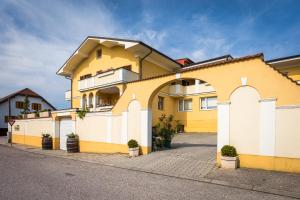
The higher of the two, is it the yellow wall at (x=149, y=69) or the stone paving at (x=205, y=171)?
the yellow wall at (x=149, y=69)

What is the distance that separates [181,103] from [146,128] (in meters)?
12.9

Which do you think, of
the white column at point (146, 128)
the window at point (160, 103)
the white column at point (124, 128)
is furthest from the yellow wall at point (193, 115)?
the white column at point (146, 128)

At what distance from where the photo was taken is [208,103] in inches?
863

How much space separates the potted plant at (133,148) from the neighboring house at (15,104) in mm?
34512

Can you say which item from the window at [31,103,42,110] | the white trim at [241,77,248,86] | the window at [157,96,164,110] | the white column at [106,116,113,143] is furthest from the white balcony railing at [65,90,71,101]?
the white trim at [241,77,248,86]

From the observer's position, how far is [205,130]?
21.5 meters

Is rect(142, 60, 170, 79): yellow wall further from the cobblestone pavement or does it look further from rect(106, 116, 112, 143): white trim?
the cobblestone pavement

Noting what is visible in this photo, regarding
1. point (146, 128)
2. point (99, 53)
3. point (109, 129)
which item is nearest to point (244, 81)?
point (146, 128)

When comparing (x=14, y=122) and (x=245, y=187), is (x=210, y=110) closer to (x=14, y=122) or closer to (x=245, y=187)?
(x=245, y=187)

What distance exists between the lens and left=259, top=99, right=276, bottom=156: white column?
7.46m

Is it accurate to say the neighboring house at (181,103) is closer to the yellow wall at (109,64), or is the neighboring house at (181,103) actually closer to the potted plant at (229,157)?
the yellow wall at (109,64)

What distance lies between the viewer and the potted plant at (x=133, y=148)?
1105cm

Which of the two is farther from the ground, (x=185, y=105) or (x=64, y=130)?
(x=185, y=105)

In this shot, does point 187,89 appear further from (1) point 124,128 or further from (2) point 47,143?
(2) point 47,143
